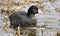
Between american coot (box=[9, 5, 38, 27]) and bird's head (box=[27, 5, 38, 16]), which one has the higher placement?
bird's head (box=[27, 5, 38, 16])

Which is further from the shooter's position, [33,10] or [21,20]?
[33,10]

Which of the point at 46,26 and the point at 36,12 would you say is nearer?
the point at 46,26

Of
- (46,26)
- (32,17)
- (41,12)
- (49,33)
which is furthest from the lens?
(41,12)

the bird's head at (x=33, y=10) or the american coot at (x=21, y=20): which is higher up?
the bird's head at (x=33, y=10)

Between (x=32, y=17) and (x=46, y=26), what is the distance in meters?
0.80

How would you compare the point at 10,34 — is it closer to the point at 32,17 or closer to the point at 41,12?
the point at 32,17

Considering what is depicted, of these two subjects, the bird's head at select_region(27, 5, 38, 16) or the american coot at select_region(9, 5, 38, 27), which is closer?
the american coot at select_region(9, 5, 38, 27)

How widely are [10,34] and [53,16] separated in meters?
2.05

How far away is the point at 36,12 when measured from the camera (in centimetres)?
957

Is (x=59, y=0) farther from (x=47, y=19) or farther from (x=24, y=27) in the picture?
(x=24, y=27)

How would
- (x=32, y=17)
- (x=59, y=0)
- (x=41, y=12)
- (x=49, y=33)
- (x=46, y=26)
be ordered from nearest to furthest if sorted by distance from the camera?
(x=49, y=33)
(x=46, y=26)
(x=32, y=17)
(x=41, y=12)
(x=59, y=0)

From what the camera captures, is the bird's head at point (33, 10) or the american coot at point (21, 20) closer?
the american coot at point (21, 20)

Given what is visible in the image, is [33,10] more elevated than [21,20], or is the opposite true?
[33,10]

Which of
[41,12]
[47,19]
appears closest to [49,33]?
[47,19]
